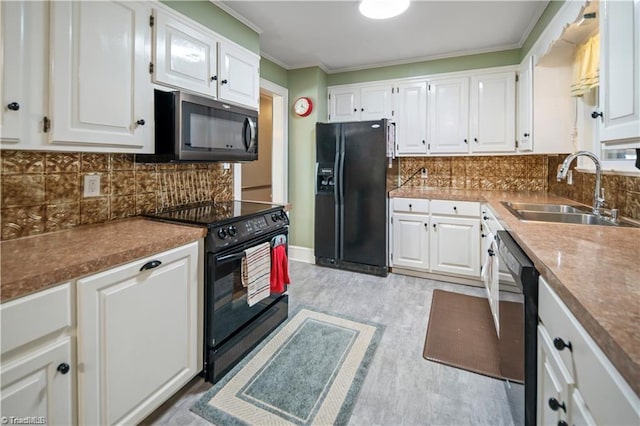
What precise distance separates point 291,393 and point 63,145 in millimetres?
1620

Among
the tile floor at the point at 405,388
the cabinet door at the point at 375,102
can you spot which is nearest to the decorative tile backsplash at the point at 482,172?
the cabinet door at the point at 375,102

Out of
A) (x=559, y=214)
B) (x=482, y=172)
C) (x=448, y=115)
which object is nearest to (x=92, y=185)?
(x=559, y=214)

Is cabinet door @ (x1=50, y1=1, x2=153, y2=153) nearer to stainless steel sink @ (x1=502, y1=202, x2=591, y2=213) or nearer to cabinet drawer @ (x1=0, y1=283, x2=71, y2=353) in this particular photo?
cabinet drawer @ (x1=0, y1=283, x2=71, y2=353)

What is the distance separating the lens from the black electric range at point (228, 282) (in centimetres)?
170

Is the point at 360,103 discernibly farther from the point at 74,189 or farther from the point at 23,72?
the point at 23,72

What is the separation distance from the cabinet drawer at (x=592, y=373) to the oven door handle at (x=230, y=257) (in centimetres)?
145

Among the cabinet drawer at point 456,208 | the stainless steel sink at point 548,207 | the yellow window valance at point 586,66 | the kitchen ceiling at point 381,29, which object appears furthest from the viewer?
the cabinet drawer at point 456,208

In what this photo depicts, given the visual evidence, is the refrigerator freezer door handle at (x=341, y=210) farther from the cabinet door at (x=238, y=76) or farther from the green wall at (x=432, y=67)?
the cabinet door at (x=238, y=76)

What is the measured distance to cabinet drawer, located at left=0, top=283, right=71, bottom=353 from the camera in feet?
2.98

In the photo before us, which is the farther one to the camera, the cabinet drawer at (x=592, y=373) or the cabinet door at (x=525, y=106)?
the cabinet door at (x=525, y=106)

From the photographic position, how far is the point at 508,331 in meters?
1.48

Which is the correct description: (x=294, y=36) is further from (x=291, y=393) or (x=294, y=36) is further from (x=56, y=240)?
(x=291, y=393)

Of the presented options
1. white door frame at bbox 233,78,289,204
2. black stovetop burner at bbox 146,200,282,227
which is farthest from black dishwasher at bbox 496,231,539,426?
white door frame at bbox 233,78,289,204

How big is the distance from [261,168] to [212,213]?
3.20m
